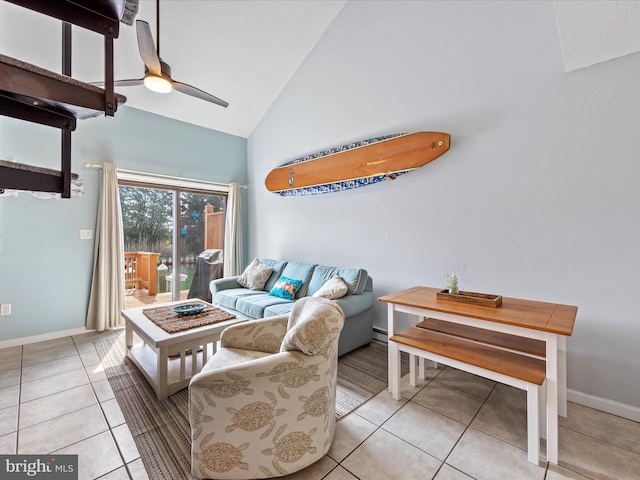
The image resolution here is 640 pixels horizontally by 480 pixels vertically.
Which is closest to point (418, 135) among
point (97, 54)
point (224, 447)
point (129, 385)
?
point (224, 447)

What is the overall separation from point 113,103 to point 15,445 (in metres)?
2.03

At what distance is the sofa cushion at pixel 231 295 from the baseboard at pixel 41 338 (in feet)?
5.39

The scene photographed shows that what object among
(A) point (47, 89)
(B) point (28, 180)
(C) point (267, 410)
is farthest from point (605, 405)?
(B) point (28, 180)

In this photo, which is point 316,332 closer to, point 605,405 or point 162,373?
point 162,373

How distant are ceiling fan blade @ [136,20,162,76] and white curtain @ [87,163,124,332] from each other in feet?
6.50

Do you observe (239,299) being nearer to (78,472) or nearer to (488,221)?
(78,472)

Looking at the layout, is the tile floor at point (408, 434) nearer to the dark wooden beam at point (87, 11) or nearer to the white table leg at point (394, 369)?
the white table leg at point (394, 369)

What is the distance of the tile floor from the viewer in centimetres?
143

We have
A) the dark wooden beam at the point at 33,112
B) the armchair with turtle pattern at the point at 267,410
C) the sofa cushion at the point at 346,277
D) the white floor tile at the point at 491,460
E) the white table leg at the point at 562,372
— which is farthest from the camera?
the sofa cushion at the point at 346,277

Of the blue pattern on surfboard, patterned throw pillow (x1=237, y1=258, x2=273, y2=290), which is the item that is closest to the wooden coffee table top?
patterned throw pillow (x1=237, y1=258, x2=273, y2=290)

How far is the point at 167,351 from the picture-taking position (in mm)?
2053

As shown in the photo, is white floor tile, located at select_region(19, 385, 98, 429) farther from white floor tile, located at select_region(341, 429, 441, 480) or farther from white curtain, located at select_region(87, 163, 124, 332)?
white floor tile, located at select_region(341, 429, 441, 480)

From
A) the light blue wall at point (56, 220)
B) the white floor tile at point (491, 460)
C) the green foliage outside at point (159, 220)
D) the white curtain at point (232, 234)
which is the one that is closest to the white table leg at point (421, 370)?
the white floor tile at point (491, 460)

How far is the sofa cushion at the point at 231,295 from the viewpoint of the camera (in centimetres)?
333
